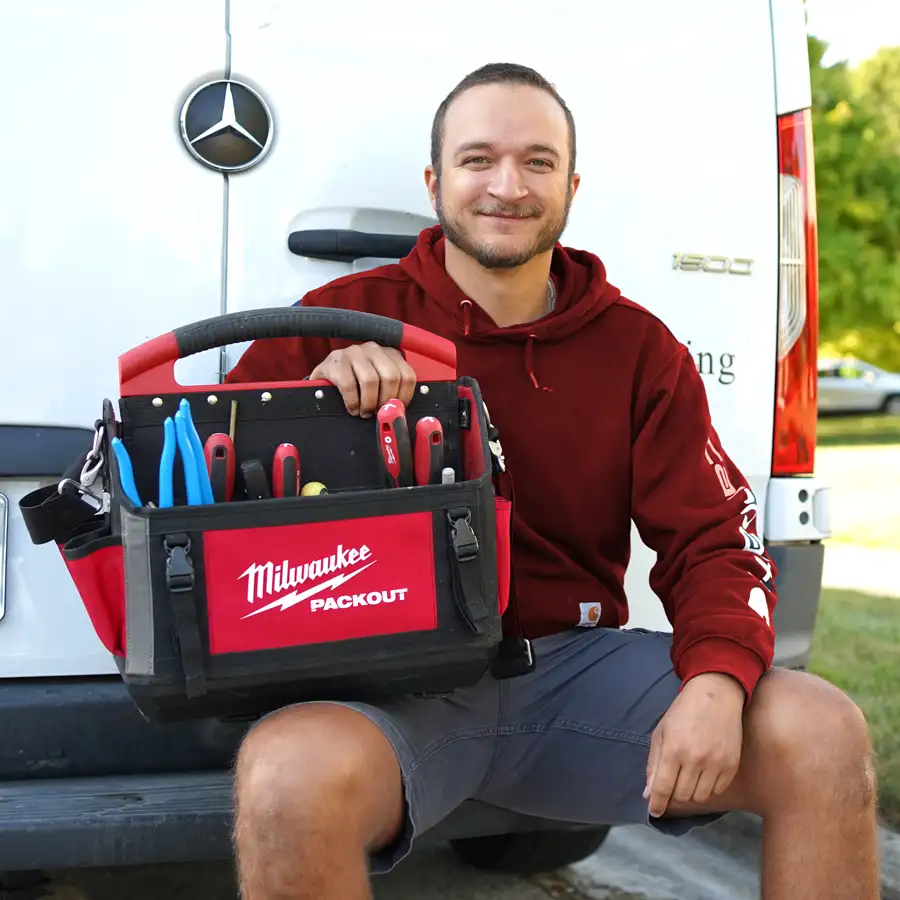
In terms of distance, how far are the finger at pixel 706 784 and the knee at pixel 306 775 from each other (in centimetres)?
47

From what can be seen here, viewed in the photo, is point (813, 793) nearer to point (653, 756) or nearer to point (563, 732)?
point (653, 756)

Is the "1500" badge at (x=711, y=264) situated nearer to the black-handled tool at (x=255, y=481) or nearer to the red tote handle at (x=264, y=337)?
the red tote handle at (x=264, y=337)

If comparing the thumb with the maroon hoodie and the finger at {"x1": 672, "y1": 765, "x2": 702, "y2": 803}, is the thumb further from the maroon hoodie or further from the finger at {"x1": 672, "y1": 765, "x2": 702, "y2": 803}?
the maroon hoodie

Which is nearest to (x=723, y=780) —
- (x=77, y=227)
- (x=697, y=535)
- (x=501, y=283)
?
(x=697, y=535)

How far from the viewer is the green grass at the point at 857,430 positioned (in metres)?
19.6

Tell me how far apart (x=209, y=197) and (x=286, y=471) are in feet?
2.05

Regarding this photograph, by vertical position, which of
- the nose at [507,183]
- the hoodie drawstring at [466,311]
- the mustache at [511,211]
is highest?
the nose at [507,183]

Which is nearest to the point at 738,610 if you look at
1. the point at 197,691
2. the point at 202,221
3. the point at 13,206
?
the point at 197,691

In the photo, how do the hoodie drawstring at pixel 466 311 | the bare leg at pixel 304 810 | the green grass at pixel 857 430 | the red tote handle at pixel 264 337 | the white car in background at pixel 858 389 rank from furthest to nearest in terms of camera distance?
the white car in background at pixel 858 389
the green grass at pixel 857 430
the hoodie drawstring at pixel 466 311
the red tote handle at pixel 264 337
the bare leg at pixel 304 810

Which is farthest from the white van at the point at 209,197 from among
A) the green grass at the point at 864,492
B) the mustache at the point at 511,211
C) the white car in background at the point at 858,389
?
the white car in background at the point at 858,389

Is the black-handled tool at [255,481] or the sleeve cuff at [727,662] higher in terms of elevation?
the black-handled tool at [255,481]

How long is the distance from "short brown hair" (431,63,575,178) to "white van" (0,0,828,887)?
0.29 ft

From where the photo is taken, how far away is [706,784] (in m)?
1.79

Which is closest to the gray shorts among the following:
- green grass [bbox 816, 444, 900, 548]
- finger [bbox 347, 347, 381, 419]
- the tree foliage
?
finger [bbox 347, 347, 381, 419]
